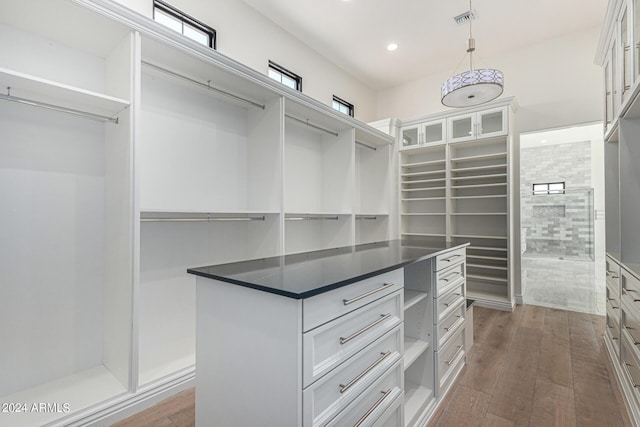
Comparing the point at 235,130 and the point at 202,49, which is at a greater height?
the point at 202,49

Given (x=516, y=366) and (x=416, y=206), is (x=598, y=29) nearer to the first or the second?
(x=416, y=206)

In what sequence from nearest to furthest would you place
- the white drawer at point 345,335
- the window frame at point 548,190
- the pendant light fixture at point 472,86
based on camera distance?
the white drawer at point 345,335 → the pendant light fixture at point 472,86 → the window frame at point 548,190

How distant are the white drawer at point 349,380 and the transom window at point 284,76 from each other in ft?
11.0

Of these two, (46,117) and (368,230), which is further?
(368,230)

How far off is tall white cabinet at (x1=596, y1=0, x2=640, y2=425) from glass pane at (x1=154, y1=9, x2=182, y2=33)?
3531mm

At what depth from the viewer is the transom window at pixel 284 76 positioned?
376 centimetres

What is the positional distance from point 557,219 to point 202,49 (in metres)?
8.41

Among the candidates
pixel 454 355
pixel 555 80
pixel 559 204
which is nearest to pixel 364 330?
pixel 454 355

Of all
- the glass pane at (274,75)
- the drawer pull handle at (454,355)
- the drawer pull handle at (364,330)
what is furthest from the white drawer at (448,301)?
the glass pane at (274,75)

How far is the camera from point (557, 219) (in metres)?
7.24

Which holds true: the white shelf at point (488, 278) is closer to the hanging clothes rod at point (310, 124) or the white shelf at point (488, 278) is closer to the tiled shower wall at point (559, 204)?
the hanging clothes rod at point (310, 124)

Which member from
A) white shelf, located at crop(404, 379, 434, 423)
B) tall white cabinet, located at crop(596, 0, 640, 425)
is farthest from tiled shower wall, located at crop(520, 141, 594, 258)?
white shelf, located at crop(404, 379, 434, 423)

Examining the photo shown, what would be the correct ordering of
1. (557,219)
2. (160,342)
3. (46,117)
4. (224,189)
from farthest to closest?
(557,219) < (224,189) < (160,342) < (46,117)

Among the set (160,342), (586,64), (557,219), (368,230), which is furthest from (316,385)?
(557,219)
